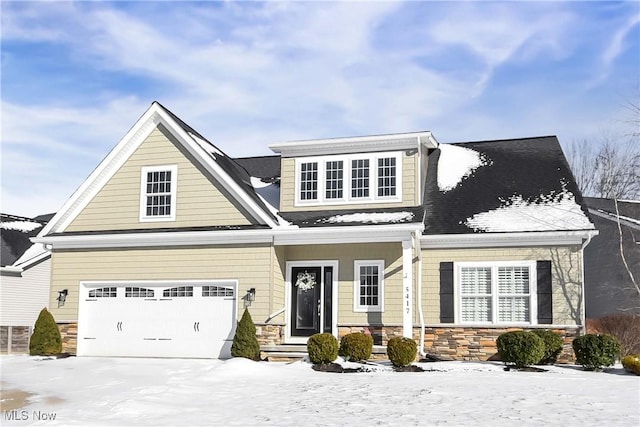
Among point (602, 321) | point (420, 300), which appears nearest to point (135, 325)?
point (420, 300)

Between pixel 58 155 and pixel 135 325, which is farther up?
pixel 58 155

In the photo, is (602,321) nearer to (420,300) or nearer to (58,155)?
(420,300)

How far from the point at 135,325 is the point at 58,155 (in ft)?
22.8

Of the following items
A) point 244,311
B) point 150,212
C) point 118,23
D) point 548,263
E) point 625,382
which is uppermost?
point 118,23

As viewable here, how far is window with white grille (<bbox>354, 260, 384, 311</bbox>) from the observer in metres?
20.0

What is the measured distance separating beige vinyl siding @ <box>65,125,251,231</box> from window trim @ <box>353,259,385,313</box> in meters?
3.51

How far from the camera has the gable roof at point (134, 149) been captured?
67.7 feet

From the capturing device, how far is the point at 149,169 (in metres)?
21.4

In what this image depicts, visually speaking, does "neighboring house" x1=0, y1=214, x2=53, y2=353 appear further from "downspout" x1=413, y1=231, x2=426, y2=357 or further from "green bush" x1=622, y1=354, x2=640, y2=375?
"green bush" x1=622, y1=354, x2=640, y2=375

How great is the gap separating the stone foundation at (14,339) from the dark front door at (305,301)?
12022 mm

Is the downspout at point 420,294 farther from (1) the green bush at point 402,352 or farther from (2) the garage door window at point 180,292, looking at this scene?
(2) the garage door window at point 180,292

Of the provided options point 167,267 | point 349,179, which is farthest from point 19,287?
point 349,179

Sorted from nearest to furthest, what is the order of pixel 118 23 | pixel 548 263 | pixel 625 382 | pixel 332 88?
pixel 625 382 < pixel 118 23 < pixel 548 263 < pixel 332 88

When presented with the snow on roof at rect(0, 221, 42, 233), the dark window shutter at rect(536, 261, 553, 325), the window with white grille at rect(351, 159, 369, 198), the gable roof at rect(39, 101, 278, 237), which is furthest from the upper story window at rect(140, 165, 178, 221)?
the snow on roof at rect(0, 221, 42, 233)
